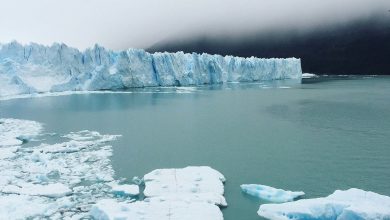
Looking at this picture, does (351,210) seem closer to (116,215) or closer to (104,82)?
(116,215)

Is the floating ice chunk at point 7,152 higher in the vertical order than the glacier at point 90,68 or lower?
lower

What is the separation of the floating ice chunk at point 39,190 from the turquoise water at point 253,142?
1.63m

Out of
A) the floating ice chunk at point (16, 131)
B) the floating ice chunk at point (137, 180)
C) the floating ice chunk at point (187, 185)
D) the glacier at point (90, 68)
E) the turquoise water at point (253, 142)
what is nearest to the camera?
the floating ice chunk at point (187, 185)

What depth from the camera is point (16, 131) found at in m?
15.2

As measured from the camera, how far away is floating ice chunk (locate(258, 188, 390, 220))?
5.96 m

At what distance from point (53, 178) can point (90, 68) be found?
31.1 m

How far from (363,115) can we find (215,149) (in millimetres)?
10214

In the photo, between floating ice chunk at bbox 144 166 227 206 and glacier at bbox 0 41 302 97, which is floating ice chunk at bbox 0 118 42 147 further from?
glacier at bbox 0 41 302 97

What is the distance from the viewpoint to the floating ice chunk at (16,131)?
13015 mm

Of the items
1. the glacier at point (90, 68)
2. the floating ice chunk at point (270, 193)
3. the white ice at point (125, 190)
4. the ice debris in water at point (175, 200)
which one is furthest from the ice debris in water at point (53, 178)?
the glacier at point (90, 68)

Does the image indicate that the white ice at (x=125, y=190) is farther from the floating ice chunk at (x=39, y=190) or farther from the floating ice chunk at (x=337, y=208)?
the floating ice chunk at (x=337, y=208)

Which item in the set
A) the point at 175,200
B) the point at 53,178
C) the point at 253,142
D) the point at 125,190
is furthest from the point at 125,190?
the point at 253,142

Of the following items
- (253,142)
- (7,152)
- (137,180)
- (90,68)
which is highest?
(90,68)

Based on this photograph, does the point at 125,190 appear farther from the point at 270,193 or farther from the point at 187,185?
the point at 270,193
